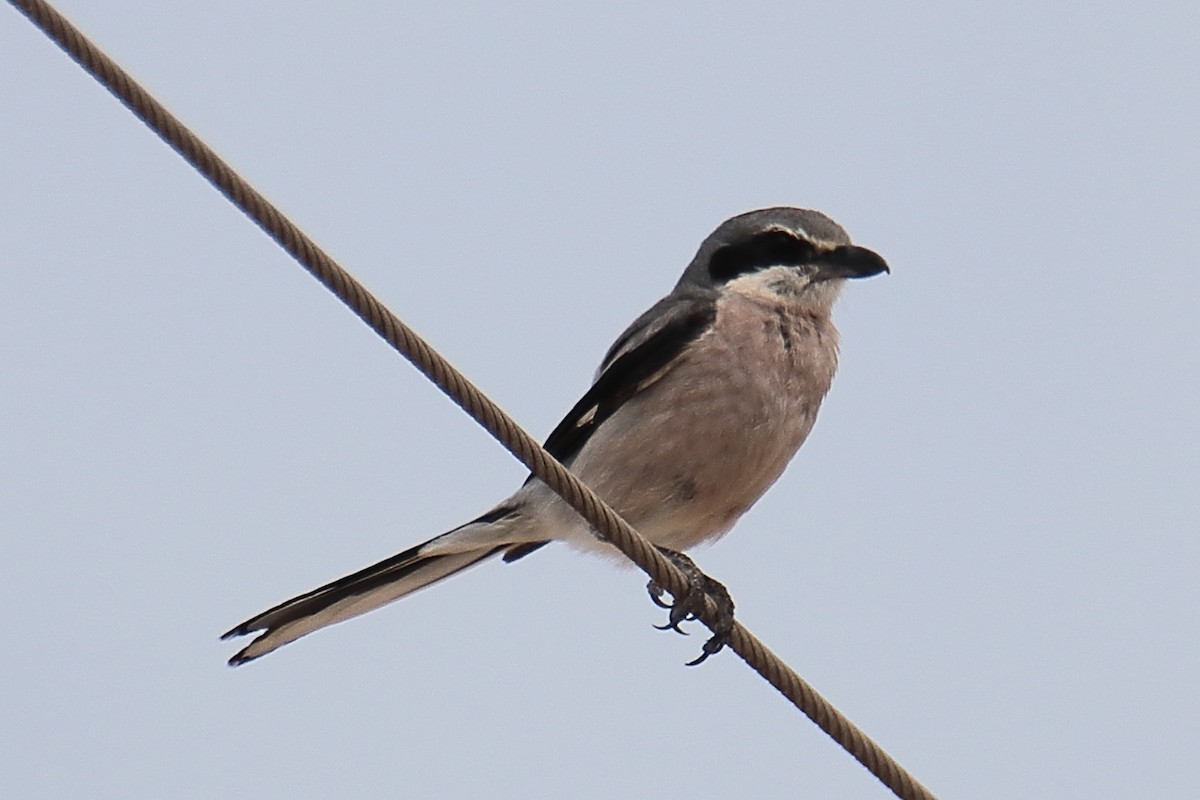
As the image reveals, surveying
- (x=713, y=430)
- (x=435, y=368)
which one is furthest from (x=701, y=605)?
(x=435, y=368)

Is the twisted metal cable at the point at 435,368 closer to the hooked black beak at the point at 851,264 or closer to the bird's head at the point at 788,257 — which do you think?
the bird's head at the point at 788,257

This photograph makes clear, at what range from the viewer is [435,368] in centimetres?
389

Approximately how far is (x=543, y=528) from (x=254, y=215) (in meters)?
2.91

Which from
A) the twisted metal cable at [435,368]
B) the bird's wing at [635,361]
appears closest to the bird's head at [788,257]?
the bird's wing at [635,361]

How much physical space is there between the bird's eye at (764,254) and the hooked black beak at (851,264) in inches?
2.6

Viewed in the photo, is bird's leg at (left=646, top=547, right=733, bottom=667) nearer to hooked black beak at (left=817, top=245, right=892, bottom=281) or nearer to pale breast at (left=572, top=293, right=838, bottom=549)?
pale breast at (left=572, top=293, right=838, bottom=549)

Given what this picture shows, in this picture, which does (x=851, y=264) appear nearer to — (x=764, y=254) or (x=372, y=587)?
(x=764, y=254)

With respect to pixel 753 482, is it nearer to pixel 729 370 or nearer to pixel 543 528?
pixel 729 370

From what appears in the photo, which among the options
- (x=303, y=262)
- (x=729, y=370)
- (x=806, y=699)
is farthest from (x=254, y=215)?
(x=729, y=370)

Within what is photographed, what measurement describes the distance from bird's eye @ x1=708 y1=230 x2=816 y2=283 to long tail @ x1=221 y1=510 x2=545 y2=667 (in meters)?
1.27

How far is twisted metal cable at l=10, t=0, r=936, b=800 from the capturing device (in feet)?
11.3

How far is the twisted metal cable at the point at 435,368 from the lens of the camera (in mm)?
3441

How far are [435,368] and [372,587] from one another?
240 cm

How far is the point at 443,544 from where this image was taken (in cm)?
627
